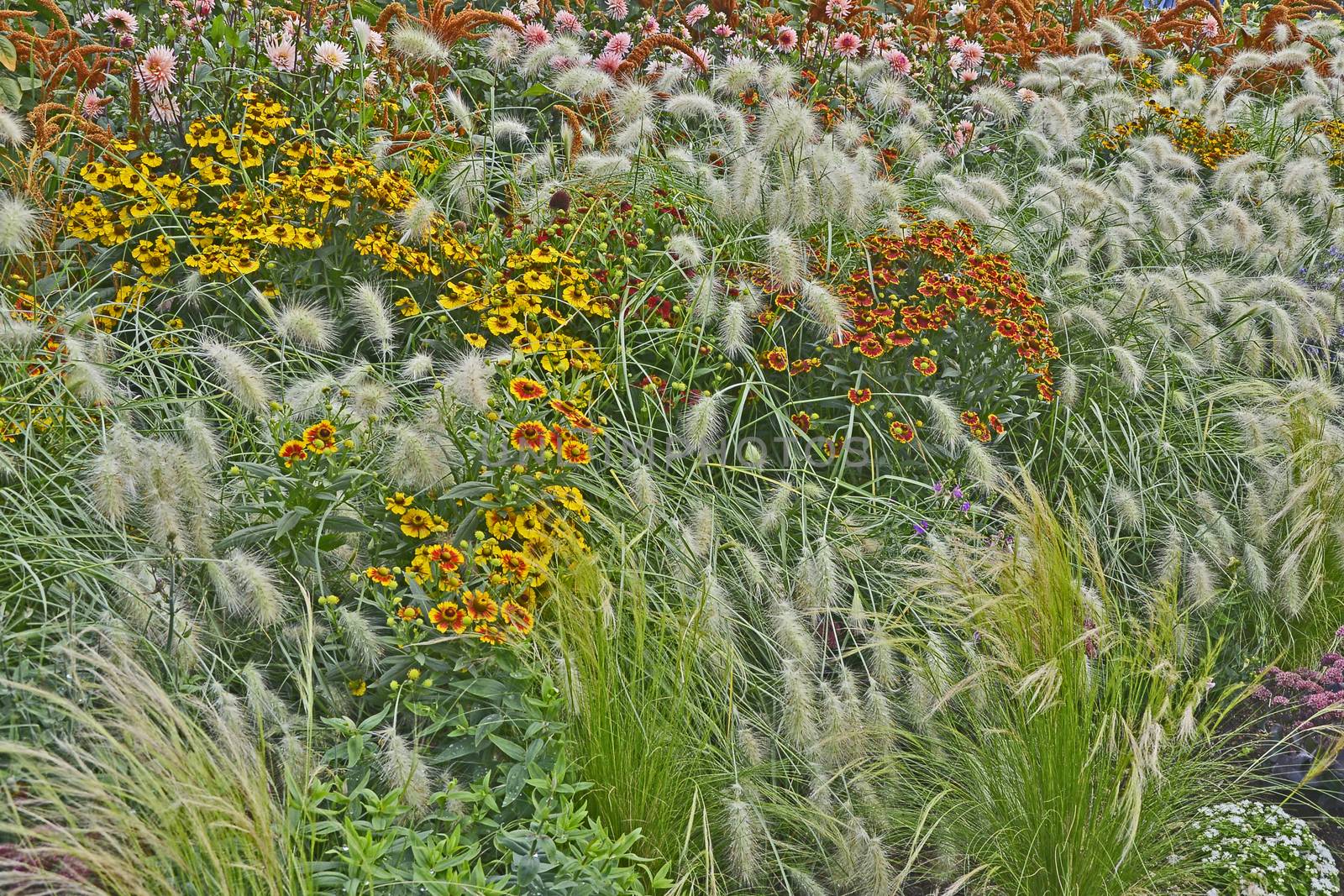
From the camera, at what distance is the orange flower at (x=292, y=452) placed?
258cm

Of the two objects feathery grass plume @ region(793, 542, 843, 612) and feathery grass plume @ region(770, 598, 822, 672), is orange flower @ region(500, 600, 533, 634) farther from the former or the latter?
feathery grass plume @ region(793, 542, 843, 612)

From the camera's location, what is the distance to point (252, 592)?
2.38m

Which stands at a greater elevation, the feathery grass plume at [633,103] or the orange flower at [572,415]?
the feathery grass plume at [633,103]

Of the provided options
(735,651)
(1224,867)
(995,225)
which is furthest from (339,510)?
(995,225)

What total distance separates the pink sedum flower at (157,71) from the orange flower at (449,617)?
2.34 meters

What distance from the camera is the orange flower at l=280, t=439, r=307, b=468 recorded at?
8.45 ft

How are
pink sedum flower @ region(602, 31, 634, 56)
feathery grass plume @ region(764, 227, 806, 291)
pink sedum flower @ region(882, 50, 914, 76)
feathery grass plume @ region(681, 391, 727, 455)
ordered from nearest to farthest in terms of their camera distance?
feathery grass plume @ region(681, 391, 727, 455) → feathery grass plume @ region(764, 227, 806, 291) → pink sedum flower @ region(602, 31, 634, 56) → pink sedum flower @ region(882, 50, 914, 76)

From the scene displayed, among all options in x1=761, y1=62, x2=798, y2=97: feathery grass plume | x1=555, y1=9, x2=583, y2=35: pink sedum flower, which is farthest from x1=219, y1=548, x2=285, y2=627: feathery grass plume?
x1=555, y1=9, x2=583, y2=35: pink sedum flower

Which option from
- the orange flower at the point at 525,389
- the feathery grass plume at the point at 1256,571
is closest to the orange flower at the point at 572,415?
the orange flower at the point at 525,389

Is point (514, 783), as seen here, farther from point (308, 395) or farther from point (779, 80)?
point (779, 80)

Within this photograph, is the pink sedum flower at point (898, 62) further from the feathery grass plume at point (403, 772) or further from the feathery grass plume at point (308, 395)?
the feathery grass plume at point (403, 772)

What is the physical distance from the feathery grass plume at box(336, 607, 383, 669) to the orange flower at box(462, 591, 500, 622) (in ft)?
0.64

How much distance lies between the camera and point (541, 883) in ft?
7.10

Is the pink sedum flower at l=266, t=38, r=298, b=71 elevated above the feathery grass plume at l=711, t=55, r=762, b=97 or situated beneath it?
situated beneath
